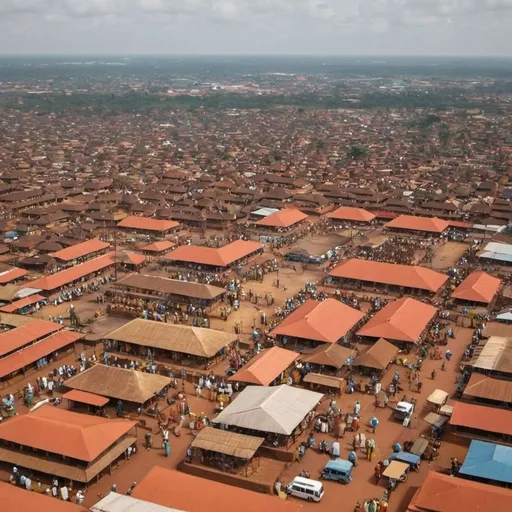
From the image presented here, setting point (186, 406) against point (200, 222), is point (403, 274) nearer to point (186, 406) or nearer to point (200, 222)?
point (186, 406)

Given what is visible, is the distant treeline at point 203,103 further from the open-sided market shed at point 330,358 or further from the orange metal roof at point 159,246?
the open-sided market shed at point 330,358

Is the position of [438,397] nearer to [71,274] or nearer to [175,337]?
[175,337]

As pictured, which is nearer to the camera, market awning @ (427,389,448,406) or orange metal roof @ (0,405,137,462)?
orange metal roof @ (0,405,137,462)

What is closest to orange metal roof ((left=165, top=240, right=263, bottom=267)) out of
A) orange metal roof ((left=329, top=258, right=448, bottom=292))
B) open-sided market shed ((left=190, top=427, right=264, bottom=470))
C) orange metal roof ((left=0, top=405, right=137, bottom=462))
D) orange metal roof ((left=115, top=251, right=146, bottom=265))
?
orange metal roof ((left=115, top=251, right=146, bottom=265))

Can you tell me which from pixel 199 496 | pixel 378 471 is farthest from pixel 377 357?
pixel 199 496

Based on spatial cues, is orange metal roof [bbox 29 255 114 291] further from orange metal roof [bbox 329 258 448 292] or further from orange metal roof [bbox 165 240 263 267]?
orange metal roof [bbox 329 258 448 292]

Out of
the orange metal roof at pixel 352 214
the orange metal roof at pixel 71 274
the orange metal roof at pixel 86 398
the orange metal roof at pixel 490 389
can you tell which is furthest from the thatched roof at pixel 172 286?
the orange metal roof at pixel 352 214
